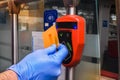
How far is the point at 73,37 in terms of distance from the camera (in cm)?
90

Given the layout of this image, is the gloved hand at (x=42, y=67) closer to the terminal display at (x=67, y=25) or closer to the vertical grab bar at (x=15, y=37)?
the terminal display at (x=67, y=25)

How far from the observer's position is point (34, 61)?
86 cm

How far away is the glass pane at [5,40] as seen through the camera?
93.8 inches

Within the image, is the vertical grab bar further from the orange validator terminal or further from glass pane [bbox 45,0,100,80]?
the orange validator terminal

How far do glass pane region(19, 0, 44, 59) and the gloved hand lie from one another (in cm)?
91

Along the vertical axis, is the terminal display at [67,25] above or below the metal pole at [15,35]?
above

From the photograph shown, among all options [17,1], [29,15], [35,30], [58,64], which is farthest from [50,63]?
[29,15]

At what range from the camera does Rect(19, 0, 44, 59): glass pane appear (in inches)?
71.7

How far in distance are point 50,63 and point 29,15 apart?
1206 millimetres

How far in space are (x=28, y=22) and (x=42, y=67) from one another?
4.01ft

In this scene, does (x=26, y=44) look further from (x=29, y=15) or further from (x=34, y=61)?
(x=34, y=61)

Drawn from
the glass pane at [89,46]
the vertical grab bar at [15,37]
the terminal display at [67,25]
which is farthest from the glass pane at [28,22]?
the terminal display at [67,25]

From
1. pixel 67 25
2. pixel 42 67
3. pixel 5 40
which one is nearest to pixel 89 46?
pixel 67 25

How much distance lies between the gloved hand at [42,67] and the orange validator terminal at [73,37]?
0.05 metres
